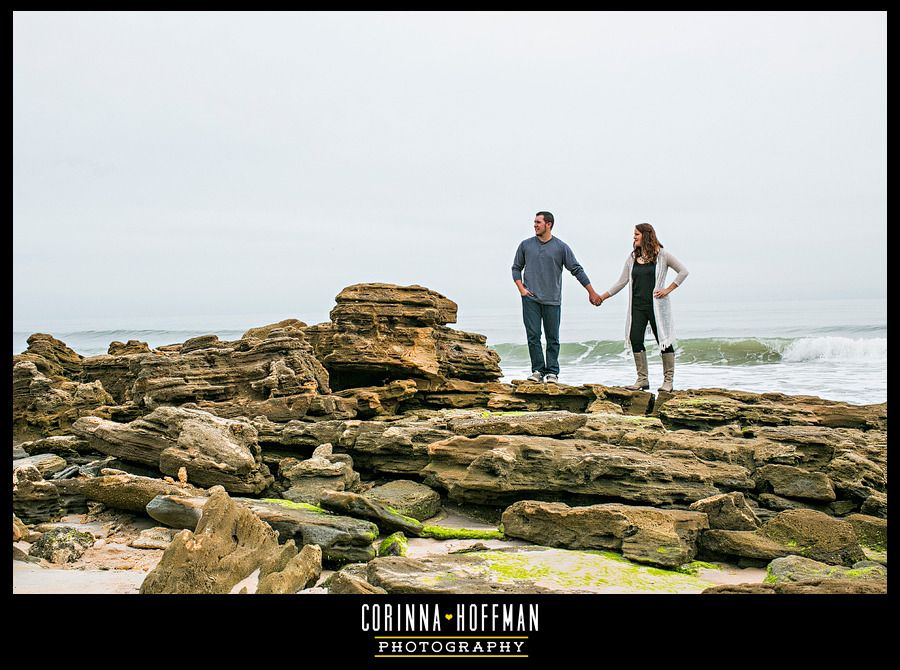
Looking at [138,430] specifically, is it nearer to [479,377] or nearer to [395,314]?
[395,314]

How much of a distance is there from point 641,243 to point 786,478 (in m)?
4.75

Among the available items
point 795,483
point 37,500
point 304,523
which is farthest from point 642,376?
point 37,500

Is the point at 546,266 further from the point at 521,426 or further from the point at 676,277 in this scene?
the point at 521,426

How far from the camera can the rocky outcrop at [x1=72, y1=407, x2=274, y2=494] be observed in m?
8.72

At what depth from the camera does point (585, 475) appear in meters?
8.09

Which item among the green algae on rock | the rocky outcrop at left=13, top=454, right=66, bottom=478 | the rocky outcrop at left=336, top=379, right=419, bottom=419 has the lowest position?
the green algae on rock

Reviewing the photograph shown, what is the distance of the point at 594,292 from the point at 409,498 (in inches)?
224

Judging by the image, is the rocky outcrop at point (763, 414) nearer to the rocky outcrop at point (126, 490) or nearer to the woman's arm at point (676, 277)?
the woman's arm at point (676, 277)

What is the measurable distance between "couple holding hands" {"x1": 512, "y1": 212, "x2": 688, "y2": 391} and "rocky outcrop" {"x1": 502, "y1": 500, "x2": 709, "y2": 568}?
479 cm

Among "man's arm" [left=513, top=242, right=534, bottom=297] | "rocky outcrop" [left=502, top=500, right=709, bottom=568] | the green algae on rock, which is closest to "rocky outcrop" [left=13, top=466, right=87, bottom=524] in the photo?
the green algae on rock

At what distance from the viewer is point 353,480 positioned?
902 centimetres

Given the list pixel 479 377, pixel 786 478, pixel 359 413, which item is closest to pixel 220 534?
pixel 359 413

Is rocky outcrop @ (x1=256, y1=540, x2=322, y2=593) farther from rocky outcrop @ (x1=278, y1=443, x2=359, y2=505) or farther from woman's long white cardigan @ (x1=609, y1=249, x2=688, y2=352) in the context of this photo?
woman's long white cardigan @ (x1=609, y1=249, x2=688, y2=352)

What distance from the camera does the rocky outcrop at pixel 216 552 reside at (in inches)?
230
